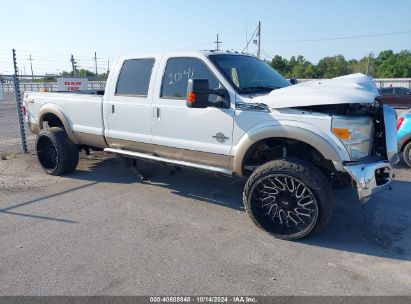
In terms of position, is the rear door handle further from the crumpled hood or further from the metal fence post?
the metal fence post

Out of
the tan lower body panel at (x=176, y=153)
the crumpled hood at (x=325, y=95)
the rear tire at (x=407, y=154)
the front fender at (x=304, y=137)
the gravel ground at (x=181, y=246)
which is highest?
the crumpled hood at (x=325, y=95)

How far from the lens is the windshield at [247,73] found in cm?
455

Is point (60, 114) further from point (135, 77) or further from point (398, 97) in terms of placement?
point (398, 97)

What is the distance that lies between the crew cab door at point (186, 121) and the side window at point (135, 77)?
0.26 meters

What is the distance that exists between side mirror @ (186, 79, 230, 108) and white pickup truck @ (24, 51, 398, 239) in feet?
0.04

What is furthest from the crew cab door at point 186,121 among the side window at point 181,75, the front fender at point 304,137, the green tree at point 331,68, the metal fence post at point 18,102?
the green tree at point 331,68

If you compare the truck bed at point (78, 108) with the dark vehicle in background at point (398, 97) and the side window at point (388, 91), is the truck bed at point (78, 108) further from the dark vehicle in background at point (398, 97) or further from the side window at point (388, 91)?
the side window at point (388, 91)

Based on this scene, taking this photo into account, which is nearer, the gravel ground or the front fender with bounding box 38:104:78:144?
the gravel ground

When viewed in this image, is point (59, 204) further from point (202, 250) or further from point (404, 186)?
point (404, 186)

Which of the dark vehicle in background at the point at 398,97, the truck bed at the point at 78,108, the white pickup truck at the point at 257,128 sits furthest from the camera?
the dark vehicle in background at the point at 398,97

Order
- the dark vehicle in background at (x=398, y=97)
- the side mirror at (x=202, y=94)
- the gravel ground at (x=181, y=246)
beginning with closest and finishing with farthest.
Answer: the gravel ground at (x=181, y=246) < the side mirror at (x=202, y=94) < the dark vehicle in background at (x=398, y=97)

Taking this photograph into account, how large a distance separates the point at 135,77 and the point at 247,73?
1617 millimetres

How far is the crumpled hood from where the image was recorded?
3.64 m

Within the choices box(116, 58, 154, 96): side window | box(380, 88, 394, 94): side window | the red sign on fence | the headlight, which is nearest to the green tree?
box(380, 88, 394, 94): side window
